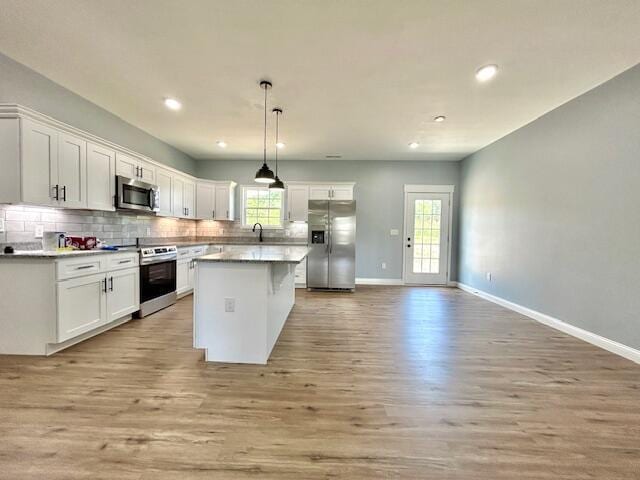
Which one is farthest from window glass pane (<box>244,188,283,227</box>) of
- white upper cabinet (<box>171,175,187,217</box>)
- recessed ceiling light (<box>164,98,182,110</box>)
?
recessed ceiling light (<box>164,98,182,110</box>)

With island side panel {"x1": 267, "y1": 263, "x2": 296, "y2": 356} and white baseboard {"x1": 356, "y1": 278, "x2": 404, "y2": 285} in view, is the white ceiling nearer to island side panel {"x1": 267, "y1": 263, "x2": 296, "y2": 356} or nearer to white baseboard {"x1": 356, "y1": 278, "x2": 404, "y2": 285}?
island side panel {"x1": 267, "y1": 263, "x2": 296, "y2": 356}

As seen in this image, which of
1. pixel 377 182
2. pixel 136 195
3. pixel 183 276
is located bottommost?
pixel 183 276

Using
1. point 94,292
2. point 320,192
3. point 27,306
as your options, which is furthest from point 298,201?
point 27,306

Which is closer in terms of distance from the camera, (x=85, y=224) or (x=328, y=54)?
(x=328, y=54)

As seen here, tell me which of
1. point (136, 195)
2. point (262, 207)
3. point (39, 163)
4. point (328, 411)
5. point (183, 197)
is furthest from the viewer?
point (262, 207)

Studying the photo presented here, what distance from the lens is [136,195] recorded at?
12.6 feet

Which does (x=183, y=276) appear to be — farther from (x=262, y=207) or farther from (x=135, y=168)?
(x=262, y=207)

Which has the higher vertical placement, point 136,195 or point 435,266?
point 136,195

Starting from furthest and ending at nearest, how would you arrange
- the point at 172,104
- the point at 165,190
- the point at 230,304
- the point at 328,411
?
the point at 165,190
the point at 172,104
the point at 230,304
the point at 328,411

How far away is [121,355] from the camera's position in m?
2.57

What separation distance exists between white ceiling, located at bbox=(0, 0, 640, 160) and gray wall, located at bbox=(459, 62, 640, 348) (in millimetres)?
370

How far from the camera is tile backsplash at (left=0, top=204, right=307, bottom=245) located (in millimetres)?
2715

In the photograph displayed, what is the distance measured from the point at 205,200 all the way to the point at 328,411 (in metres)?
4.98

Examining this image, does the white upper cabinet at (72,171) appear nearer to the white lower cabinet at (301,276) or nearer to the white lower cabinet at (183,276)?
the white lower cabinet at (183,276)
